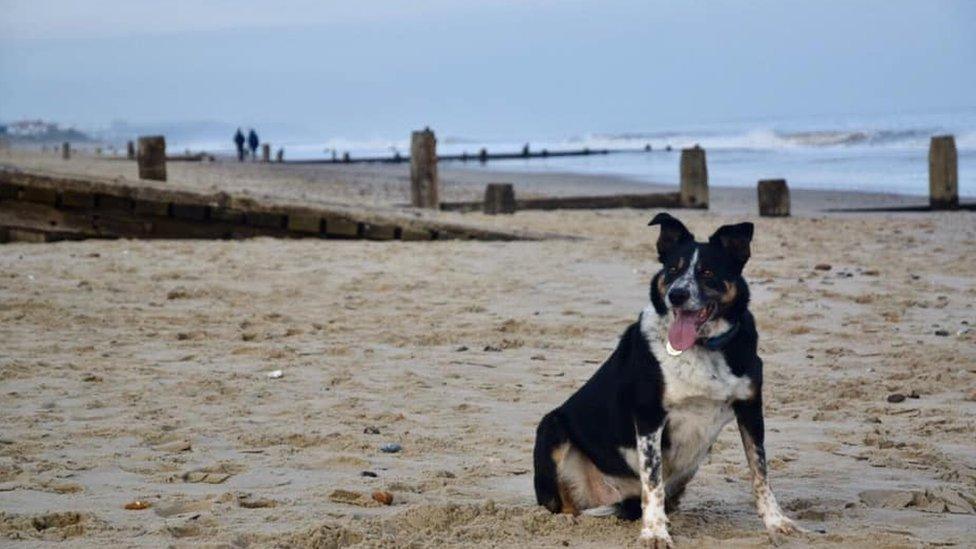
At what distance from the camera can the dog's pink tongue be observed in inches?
178

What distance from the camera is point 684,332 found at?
454 cm

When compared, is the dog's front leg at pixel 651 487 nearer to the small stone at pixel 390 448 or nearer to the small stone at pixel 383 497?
the small stone at pixel 383 497

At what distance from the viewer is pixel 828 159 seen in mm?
44344

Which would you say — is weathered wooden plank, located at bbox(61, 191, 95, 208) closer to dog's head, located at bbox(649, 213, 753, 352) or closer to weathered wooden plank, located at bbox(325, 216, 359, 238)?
weathered wooden plank, located at bbox(325, 216, 359, 238)

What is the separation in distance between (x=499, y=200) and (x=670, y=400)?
605 inches

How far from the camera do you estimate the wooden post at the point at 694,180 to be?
2173 cm

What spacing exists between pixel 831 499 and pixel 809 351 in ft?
10.8

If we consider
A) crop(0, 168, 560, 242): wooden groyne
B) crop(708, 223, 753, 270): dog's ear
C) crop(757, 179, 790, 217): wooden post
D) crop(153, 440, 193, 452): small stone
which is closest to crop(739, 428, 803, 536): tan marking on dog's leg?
crop(708, 223, 753, 270): dog's ear

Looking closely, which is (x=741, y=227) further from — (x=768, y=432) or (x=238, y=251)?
(x=238, y=251)

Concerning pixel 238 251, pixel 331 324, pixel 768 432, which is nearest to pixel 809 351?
pixel 768 432

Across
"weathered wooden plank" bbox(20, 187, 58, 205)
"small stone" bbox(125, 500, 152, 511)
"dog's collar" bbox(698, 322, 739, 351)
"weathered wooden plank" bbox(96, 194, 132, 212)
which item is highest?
"weathered wooden plank" bbox(20, 187, 58, 205)

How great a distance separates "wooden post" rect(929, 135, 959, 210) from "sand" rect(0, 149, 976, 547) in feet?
21.0

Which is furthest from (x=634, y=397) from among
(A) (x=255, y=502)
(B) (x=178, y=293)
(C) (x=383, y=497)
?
(B) (x=178, y=293)

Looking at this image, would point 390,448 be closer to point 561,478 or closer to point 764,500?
point 561,478
